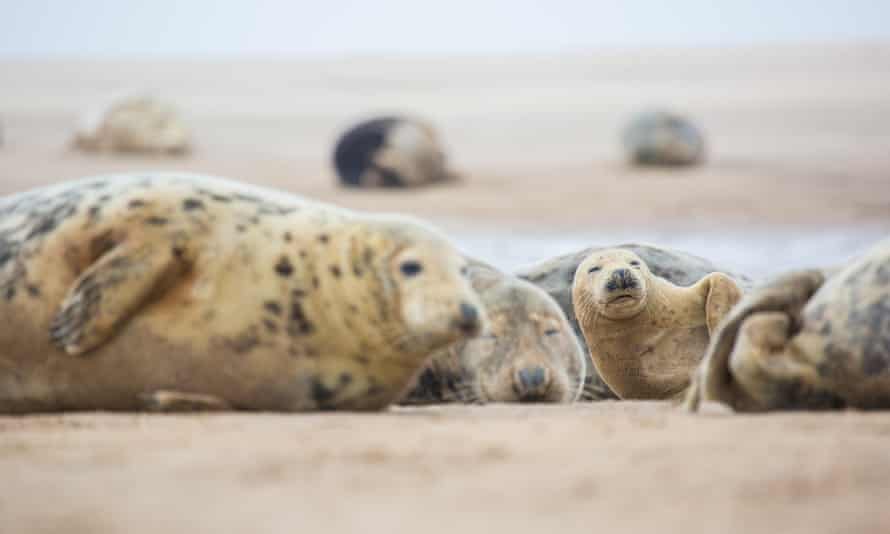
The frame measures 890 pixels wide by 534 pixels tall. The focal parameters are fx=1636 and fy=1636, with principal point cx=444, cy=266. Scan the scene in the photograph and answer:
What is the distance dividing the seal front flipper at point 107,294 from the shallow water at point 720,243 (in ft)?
29.8

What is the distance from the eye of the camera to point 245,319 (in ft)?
17.2

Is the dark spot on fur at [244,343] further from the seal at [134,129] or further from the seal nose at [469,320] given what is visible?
the seal at [134,129]

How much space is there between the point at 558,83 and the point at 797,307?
191 ft

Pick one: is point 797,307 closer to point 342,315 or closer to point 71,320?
point 342,315

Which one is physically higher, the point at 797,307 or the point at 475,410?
the point at 797,307

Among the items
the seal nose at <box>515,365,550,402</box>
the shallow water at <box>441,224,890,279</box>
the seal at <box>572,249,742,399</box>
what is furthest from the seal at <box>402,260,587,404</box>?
the shallow water at <box>441,224,890,279</box>

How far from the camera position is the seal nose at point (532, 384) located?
20.0 feet

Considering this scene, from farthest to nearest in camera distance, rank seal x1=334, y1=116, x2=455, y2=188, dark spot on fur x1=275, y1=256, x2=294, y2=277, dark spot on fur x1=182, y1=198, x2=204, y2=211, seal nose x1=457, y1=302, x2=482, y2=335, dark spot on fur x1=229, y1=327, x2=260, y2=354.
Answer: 1. seal x1=334, y1=116, x2=455, y2=188
2. dark spot on fur x1=182, y1=198, x2=204, y2=211
3. dark spot on fur x1=275, y1=256, x2=294, y2=277
4. dark spot on fur x1=229, y1=327, x2=260, y2=354
5. seal nose x1=457, y1=302, x2=482, y2=335

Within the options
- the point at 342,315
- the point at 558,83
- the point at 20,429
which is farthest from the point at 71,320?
the point at 558,83

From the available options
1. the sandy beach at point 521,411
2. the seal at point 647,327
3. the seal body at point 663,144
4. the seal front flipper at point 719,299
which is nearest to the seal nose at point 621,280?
the seal at point 647,327

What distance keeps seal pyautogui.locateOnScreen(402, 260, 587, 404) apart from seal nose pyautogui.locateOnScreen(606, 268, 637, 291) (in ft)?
2.09

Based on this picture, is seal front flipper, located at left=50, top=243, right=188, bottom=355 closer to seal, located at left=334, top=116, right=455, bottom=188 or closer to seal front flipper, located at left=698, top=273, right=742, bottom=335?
seal front flipper, located at left=698, top=273, right=742, bottom=335

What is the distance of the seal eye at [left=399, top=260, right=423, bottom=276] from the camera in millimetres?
5180

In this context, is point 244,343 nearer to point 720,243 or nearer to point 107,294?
point 107,294
